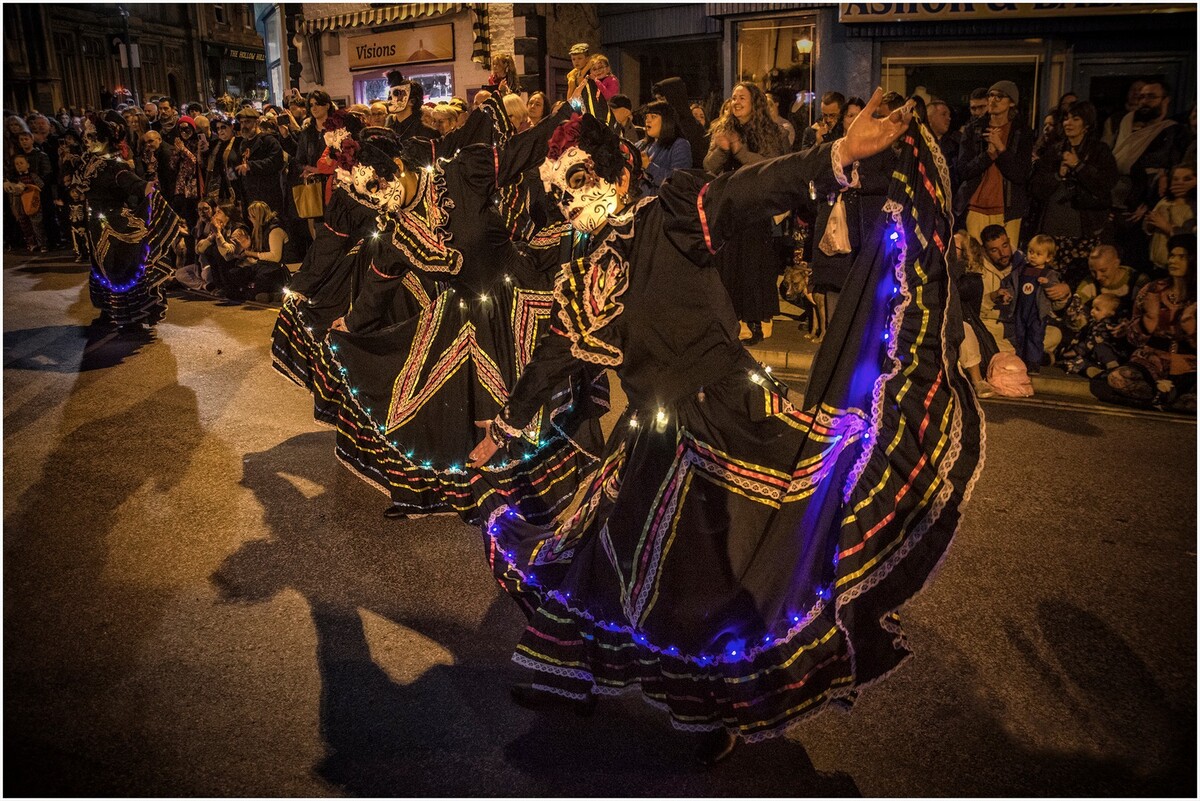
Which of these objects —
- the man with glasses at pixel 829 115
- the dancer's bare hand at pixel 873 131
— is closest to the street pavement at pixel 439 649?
the dancer's bare hand at pixel 873 131

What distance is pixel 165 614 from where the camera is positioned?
14.6ft

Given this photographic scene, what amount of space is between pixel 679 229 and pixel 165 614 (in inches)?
119

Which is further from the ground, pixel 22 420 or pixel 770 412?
pixel 770 412

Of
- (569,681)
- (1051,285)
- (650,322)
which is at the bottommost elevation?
(569,681)

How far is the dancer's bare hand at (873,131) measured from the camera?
2.64 metres

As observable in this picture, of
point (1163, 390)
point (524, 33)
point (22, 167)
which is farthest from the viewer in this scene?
point (22, 167)

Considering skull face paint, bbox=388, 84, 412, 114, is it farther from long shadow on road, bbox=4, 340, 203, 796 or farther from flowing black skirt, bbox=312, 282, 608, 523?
flowing black skirt, bbox=312, 282, 608, 523

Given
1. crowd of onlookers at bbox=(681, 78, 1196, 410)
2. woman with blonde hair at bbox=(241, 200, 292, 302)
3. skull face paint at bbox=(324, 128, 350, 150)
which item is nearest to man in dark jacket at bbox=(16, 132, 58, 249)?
woman with blonde hair at bbox=(241, 200, 292, 302)

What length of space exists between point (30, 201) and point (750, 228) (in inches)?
584

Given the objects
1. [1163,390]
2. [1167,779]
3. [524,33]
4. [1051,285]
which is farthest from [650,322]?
[524,33]

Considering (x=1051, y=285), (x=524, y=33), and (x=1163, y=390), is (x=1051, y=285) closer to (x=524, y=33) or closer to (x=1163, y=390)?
(x=1163, y=390)

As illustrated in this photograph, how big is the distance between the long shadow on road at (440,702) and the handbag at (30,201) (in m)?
15.4

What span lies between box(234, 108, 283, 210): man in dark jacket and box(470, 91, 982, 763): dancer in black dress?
10.9 m

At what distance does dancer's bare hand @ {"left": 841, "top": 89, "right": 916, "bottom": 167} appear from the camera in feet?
8.66
